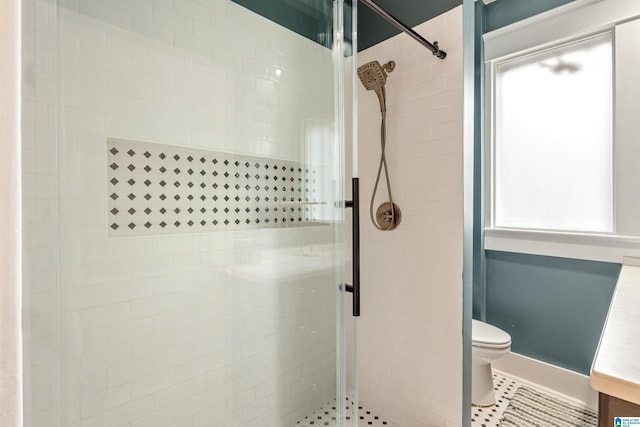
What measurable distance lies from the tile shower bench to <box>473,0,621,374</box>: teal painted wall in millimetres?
1243

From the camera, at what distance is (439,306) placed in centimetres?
158

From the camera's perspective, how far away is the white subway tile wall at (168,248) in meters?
0.83

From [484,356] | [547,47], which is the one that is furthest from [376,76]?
[484,356]

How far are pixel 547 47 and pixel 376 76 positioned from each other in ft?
4.13

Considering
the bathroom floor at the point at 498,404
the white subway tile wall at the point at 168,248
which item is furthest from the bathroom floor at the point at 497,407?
the white subway tile wall at the point at 168,248

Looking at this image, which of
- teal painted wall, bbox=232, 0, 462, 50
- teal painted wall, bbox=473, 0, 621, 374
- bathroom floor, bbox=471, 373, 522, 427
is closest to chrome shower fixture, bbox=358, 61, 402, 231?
teal painted wall, bbox=232, 0, 462, 50

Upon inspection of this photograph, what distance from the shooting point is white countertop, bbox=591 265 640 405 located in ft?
1.76

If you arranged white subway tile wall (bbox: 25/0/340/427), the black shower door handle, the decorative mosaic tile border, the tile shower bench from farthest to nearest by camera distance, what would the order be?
the black shower door handle < the decorative mosaic tile border < white subway tile wall (bbox: 25/0/340/427) < the tile shower bench

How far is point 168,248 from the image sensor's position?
3.91 feet

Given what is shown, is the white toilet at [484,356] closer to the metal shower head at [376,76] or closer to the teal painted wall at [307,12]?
the metal shower head at [376,76]

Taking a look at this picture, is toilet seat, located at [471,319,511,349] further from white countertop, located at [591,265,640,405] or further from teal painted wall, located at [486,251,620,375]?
white countertop, located at [591,265,640,405]

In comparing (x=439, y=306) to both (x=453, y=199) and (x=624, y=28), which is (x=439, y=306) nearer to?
(x=453, y=199)

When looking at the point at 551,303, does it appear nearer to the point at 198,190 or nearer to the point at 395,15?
the point at 395,15

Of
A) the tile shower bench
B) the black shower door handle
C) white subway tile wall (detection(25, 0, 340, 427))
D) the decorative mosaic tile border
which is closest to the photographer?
the tile shower bench
